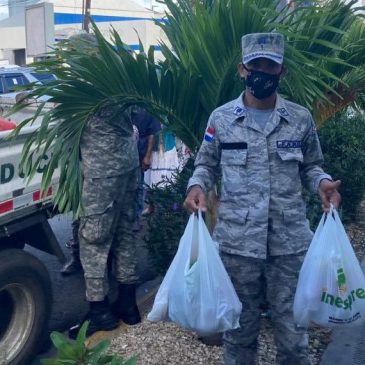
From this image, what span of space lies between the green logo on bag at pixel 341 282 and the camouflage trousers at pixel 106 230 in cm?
180

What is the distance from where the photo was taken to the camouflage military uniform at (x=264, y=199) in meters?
2.83

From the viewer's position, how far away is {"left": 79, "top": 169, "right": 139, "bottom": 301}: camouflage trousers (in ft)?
13.2

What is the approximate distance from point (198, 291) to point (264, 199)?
520 mm

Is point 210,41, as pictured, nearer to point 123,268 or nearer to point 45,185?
point 45,185

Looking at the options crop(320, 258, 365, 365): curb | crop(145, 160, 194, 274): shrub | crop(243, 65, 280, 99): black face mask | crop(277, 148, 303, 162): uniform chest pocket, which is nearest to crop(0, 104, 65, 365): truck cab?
crop(145, 160, 194, 274): shrub

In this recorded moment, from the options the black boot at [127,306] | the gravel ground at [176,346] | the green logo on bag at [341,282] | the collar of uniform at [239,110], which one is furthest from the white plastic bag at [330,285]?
the black boot at [127,306]

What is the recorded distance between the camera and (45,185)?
149 inches

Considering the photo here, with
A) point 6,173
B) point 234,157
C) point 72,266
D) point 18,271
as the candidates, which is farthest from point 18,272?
point 72,266

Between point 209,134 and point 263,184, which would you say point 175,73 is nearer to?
point 209,134

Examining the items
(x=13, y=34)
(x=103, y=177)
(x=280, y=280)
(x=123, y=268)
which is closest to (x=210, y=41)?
(x=103, y=177)

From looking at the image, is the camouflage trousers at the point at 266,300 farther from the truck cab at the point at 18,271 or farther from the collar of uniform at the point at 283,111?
the truck cab at the point at 18,271

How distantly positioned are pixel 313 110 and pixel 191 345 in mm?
1969

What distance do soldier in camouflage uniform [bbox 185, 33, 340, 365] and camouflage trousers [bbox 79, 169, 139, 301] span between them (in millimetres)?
1197

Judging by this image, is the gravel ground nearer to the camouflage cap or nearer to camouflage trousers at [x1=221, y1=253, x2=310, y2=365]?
camouflage trousers at [x1=221, y1=253, x2=310, y2=365]
